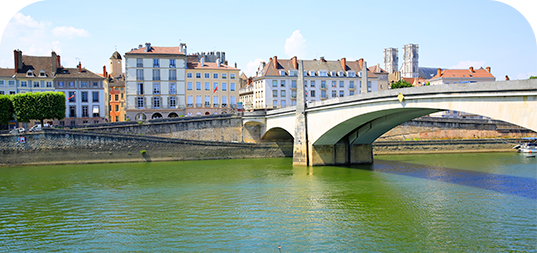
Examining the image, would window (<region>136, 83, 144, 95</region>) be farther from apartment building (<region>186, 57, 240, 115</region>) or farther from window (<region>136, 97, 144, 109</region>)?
apartment building (<region>186, 57, 240, 115</region>)

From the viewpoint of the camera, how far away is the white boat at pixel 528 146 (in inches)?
1602

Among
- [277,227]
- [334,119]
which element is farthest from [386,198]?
[334,119]

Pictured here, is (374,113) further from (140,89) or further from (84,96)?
(84,96)

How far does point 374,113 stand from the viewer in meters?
25.1

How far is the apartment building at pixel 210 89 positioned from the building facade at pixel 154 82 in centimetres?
124

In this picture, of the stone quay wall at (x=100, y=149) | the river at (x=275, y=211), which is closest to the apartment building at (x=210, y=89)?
the stone quay wall at (x=100, y=149)

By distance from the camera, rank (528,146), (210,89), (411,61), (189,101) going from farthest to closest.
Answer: (411,61), (210,89), (189,101), (528,146)

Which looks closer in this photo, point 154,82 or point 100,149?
point 100,149

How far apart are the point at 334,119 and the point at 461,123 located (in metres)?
27.8

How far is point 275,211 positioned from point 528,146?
35832mm

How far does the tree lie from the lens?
4197 centimetres

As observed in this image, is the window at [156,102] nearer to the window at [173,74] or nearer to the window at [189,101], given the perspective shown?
the window at [173,74]

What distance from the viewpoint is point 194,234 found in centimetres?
1502

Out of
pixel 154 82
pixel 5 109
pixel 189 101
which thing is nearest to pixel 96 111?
pixel 154 82
